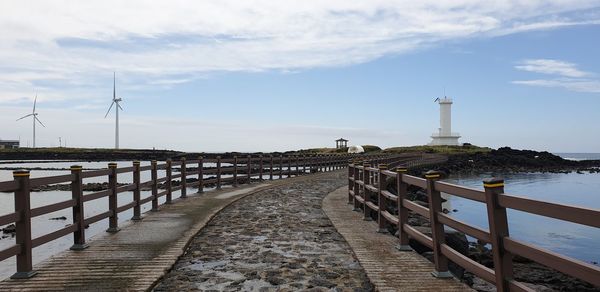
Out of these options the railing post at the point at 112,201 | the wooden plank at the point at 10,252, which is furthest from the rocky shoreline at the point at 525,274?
the wooden plank at the point at 10,252

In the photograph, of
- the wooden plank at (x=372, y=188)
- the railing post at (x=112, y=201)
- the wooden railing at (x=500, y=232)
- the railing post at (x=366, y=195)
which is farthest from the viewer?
the railing post at (x=366, y=195)

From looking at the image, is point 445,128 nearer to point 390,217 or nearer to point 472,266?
point 390,217

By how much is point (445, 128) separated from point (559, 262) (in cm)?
9323

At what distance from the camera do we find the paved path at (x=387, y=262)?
5.82 m

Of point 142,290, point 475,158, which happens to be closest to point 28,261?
point 142,290

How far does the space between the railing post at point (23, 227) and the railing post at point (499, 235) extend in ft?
17.4

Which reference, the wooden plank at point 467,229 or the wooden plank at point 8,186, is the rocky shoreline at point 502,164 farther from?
the wooden plank at point 8,186

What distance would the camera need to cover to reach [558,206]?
12.4ft

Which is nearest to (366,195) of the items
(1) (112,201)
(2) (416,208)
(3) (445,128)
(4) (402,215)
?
(4) (402,215)

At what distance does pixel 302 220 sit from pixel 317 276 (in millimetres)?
A: 4784

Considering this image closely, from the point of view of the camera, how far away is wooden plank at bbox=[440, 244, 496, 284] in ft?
16.3

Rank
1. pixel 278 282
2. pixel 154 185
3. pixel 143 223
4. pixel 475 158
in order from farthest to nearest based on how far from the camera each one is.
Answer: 1. pixel 475 158
2. pixel 154 185
3. pixel 143 223
4. pixel 278 282

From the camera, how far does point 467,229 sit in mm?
5410

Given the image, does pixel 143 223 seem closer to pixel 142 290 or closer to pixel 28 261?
pixel 28 261
